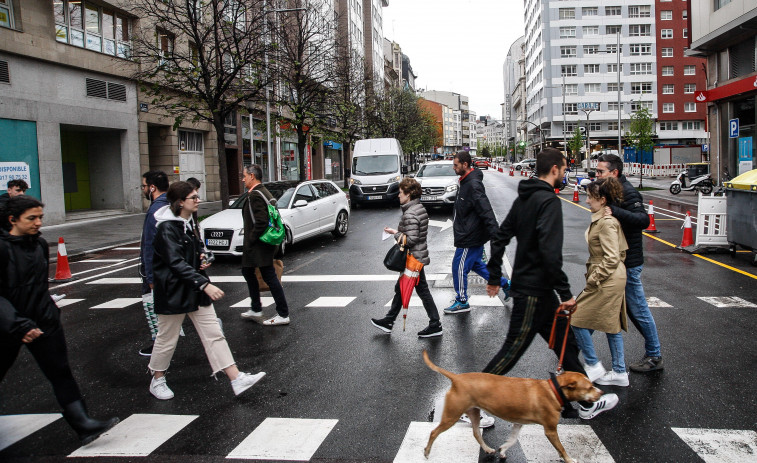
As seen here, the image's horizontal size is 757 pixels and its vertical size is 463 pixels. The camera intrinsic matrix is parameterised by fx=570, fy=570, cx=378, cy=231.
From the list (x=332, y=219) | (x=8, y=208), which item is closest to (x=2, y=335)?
(x=8, y=208)

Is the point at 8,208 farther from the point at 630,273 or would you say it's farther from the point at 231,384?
the point at 630,273

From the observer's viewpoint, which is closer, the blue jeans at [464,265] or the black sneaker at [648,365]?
the black sneaker at [648,365]

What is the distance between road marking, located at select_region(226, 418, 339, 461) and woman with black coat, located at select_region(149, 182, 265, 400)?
67cm

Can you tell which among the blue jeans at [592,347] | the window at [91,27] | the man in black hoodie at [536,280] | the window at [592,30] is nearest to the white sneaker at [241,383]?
the man in black hoodie at [536,280]

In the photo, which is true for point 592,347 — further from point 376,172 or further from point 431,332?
point 376,172

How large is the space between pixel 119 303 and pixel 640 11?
89.8 metres

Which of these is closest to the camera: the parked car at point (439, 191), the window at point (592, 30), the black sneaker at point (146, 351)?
the black sneaker at point (146, 351)

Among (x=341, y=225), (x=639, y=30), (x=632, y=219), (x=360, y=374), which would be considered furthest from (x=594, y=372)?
(x=639, y=30)

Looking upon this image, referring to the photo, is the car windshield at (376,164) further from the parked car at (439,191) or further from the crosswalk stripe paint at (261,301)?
the crosswalk stripe paint at (261,301)

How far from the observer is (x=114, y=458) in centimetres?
369

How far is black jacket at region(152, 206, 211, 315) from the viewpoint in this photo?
443 cm

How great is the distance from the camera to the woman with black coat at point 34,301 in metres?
3.73

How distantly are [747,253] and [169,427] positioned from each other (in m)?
11.5

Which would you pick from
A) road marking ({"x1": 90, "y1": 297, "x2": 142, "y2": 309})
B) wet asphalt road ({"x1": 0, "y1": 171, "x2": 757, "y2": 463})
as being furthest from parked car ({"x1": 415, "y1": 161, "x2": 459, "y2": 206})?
road marking ({"x1": 90, "y1": 297, "x2": 142, "y2": 309})
